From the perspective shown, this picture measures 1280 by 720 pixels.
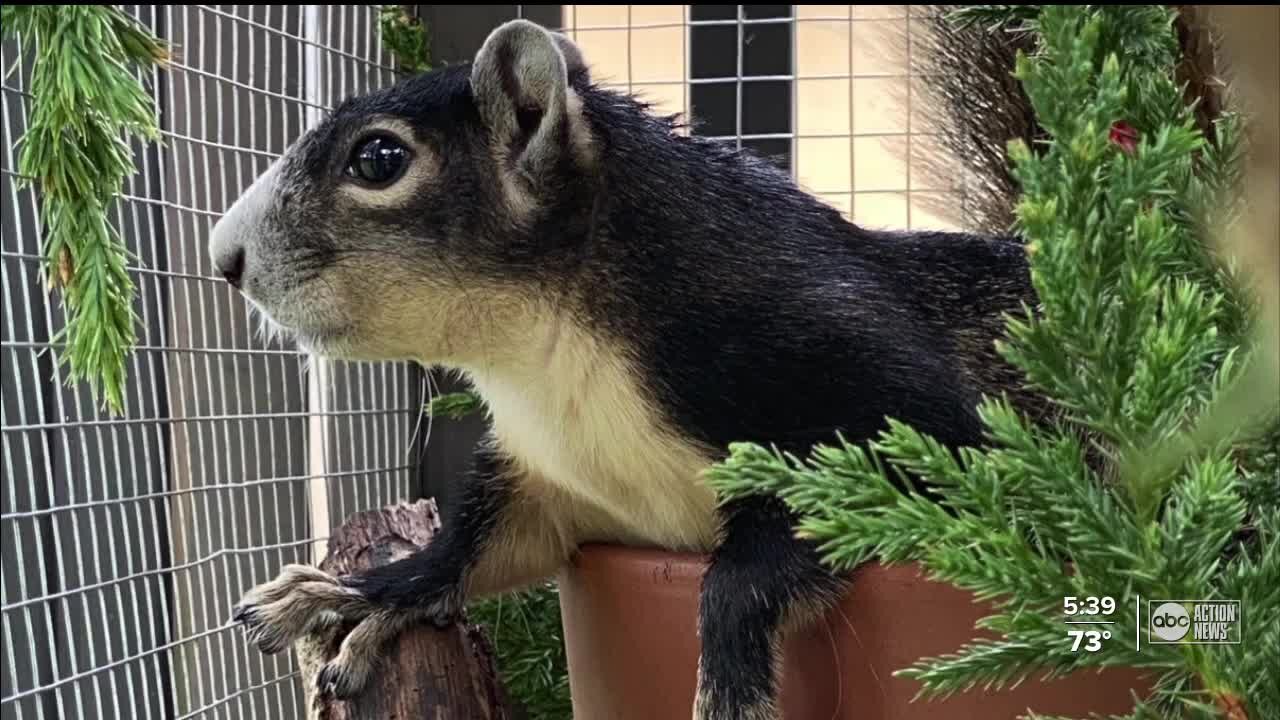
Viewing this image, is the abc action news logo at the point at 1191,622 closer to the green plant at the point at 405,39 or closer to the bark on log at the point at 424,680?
the bark on log at the point at 424,680

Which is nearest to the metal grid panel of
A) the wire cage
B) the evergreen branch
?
the wire cage

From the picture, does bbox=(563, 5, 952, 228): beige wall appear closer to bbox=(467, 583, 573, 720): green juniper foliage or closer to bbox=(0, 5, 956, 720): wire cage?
bbox=(0, 5, 956, 720): wire cage

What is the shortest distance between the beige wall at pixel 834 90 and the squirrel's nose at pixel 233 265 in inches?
33.9

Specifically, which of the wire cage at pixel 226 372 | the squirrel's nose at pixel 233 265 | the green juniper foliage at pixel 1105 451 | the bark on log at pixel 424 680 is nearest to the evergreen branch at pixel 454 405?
the wire cage at pixel 226 372

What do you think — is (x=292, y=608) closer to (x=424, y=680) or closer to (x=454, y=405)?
(x=424, y=680)

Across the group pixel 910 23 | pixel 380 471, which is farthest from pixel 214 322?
pixel 910 23

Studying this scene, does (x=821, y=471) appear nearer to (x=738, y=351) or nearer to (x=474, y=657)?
(x=738, y=351)

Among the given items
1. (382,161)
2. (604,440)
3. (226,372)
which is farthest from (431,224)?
(226,372)

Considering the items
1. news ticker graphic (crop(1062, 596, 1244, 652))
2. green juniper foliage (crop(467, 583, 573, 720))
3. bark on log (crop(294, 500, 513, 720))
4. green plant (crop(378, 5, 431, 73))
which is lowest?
green juniper foliage (crop(467, 583, 573, 720))

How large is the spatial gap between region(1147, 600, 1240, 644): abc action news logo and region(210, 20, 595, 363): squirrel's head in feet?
1.72

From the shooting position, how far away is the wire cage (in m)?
1.19

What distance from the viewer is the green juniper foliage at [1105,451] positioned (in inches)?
17.1

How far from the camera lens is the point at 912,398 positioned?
854 mm

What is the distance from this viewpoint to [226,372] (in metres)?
1.44
